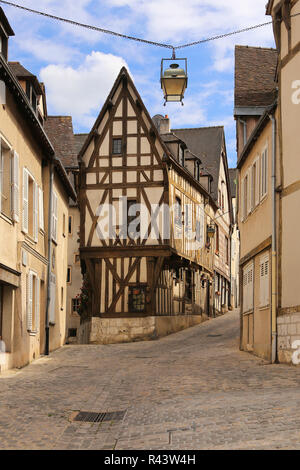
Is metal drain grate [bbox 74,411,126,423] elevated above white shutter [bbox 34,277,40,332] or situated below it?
below

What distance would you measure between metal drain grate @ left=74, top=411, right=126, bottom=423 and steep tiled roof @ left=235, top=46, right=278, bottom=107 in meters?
10.2

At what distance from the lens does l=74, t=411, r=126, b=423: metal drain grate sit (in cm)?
914

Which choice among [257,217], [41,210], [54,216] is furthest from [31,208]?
A: [257,217]

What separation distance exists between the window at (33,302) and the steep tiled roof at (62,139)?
7488 mm

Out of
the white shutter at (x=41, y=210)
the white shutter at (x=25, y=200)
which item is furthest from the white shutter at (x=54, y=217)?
the white shutter at (x=25, y=200)

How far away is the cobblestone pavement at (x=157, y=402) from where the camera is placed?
24.3ft

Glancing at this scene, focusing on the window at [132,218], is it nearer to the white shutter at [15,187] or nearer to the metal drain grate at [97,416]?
the white shutter at [15,187]

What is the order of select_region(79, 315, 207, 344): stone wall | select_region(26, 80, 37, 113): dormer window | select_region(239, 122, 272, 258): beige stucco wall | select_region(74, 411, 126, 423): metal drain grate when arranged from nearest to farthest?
select_region(74, 411, 126, 423): metal drain grate → select_region(239, 122, 272, 258): beige stucco wall → select_region(26, 80, 37, 113): dormer window → select_region(79, 315, 207, 344): stone wall

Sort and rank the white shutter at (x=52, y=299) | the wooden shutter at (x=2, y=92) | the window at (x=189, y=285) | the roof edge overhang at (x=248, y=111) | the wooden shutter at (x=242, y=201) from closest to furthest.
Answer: the wooden shutter at (x=2, y=92) → the roof edge overhang at (x=248, y=111) → the white shutter at (x=52, y=299) → the wooden shutter at (x=242, y=201) → the window at (x=189, y=285)

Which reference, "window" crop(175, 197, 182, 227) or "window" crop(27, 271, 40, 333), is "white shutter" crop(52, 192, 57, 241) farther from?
"window" crop(175, 197, 182, 227)

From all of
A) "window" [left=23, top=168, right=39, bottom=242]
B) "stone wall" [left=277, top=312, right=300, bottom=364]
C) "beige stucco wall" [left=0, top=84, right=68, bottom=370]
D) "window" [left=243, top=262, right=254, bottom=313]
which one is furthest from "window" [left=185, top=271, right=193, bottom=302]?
"stone wall" [left=277, top=312, right=300, bottom=364]

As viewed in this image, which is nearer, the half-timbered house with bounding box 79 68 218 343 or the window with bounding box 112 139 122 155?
the half-timbered house with bounding box 79 68 218 343
